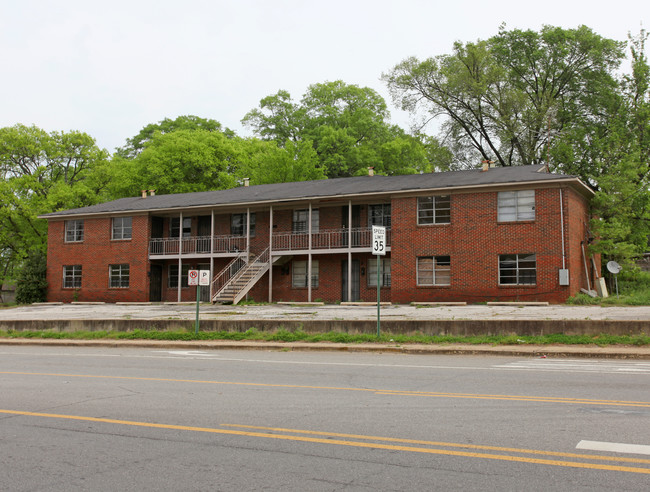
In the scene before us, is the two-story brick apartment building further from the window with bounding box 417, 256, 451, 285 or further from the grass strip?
the grass strip


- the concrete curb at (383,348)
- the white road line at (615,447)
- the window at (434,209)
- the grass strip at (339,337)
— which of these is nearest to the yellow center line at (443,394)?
the white road line at (615,447)

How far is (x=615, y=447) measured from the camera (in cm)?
562

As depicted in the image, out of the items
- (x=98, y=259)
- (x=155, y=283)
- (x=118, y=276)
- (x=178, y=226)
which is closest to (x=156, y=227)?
(x=178, y=226)

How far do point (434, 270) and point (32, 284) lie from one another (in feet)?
86.9

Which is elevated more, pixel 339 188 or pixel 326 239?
pixel 339 188

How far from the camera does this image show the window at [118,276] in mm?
37800

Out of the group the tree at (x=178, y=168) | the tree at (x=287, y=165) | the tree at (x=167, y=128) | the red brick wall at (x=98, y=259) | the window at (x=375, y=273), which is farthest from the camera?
the tree at (x=167, y=128)

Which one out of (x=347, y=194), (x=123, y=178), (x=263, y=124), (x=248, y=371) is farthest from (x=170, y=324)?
(x=263, y=124)

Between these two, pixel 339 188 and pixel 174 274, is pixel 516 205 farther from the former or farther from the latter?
pixel 174 274

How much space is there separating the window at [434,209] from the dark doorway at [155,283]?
1737cm

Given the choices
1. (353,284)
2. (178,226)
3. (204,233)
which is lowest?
(353,284)

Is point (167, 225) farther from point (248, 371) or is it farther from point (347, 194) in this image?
point (248, 371)

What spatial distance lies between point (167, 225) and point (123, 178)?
49.3ft

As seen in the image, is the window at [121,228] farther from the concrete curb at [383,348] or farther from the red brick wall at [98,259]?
the concrete curb at [383,348]
